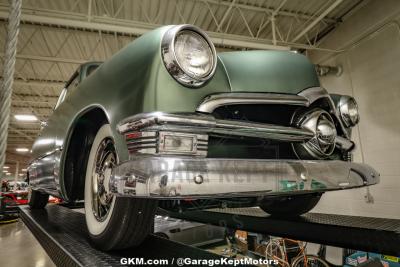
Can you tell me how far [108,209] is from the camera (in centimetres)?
130

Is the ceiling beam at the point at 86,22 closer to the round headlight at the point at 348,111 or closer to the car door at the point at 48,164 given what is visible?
the car door at the point at 48,164

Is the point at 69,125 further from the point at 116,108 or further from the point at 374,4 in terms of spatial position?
the point at 374,4

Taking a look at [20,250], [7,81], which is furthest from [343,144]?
[20,250]

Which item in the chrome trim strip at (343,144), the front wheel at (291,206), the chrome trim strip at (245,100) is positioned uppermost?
the chrome trim strip at (245,100)

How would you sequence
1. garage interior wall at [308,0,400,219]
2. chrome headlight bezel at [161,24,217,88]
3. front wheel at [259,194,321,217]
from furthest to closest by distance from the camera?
garage interior wall at [308,0,400,219] → front wheel at [259,194,321,217] → chrome headlight bezel at [161,24,217,88]

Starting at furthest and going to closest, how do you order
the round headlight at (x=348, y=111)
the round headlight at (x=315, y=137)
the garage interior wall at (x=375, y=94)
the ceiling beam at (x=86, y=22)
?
1. the garage interior wall at (x=375, y=94)
2. the ceiling beam at (x=86, y=22)
3. the round headlight at (x=348, y=111)
4. the round headlight at (x=315, y=137)

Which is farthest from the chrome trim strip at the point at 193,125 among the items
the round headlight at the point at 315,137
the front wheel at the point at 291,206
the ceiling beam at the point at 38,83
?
the ceiling beam at the point at 38,83

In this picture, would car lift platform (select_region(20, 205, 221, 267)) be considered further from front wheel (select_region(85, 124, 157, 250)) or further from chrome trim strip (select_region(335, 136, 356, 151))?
chrome trim strip (select_region(335, 136, 356, 151))

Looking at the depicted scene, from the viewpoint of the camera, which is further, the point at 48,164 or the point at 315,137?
the point at 48,164

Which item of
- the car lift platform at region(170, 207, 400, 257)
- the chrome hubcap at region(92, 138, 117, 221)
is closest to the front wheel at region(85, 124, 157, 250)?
the chrome hubcap at region(92, 138, 117, 221)

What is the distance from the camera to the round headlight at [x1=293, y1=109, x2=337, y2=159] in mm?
1257

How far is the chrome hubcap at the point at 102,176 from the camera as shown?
135 centimetres

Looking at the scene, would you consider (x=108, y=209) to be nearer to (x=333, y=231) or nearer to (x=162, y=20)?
(x=333, y=231)

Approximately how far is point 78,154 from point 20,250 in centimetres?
312
